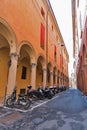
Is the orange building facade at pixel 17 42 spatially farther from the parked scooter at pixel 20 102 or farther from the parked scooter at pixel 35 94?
the parked scooter at pixel 35 94

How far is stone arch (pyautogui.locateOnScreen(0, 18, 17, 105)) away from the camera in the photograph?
29.2 ft

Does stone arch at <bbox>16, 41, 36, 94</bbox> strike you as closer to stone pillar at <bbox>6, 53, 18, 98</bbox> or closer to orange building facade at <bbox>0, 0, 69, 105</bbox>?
orange building facade at <bbox>0, 0, 69, 105</bbox>

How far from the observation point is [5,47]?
1200 cm

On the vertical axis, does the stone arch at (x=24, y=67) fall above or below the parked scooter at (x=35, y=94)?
above

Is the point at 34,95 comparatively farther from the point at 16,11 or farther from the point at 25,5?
the point at 25,5

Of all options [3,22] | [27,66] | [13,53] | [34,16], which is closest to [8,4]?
[3,22]

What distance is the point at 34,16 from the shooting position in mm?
14016

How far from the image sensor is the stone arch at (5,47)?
8.90m

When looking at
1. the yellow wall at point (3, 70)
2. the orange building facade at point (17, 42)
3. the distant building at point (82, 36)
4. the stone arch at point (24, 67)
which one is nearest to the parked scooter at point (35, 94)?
the orange building facade at point (17, 42)

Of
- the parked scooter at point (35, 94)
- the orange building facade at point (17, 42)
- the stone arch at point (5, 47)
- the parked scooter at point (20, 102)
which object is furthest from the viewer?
the parked scooter at point (35, 94)

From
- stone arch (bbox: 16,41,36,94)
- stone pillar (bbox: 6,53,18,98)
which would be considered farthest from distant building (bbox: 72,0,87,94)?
stone pillar (bbox: 6,53,18,98)

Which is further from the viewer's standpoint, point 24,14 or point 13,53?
point 24,14

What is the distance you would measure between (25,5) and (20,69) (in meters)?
6.36

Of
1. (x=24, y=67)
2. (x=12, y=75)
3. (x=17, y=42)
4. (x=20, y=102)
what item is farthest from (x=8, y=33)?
(x=24, y=67)
